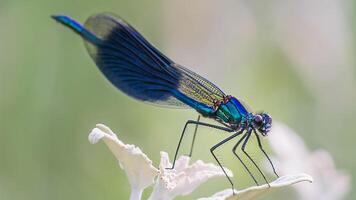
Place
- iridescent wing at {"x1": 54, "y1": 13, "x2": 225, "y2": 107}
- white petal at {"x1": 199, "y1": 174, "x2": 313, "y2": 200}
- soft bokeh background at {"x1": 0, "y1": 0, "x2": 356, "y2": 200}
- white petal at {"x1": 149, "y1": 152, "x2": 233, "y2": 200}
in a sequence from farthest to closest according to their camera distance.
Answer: soft bokeh background at {"x1": 0, "y1": 0, "x2": 356, "y2": 200} < iridescent wing at {"x1": 54, "y1": 13, "x2": 225, "y2": 107} < white petal at {"x1": 149, "y1": 152, "x2": 233, "y2": 200} < white petal at {"x1": 199, "y1": 174, "x2": 313, "y2": 200}

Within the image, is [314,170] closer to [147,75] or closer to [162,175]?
[147,75]

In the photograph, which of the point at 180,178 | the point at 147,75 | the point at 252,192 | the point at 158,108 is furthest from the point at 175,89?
the point at 158,108

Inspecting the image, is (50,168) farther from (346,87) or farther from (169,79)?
(346,87)

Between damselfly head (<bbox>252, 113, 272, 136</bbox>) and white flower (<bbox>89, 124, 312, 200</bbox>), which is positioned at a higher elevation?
damselfly head (<bbox>252, 113, 272, 136</bbox>)

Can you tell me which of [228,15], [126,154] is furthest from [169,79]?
[228,15]

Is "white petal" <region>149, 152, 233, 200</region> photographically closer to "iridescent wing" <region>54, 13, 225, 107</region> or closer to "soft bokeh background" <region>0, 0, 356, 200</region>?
"iridescent wing" <region>54, 13, 225, 107</region>

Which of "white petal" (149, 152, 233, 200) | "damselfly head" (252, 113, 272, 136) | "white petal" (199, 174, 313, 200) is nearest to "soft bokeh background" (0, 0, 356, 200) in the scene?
"damselfly head" (252, 113, 272, 136)

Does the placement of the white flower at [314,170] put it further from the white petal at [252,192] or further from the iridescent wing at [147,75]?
the white petal at [252,192]
